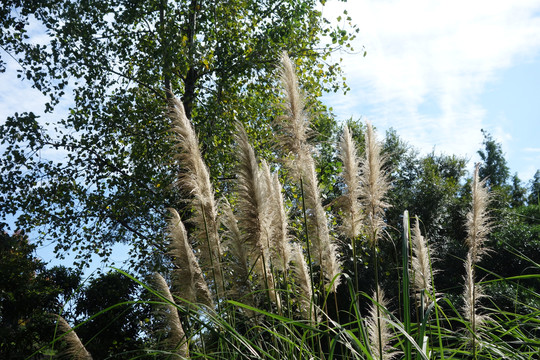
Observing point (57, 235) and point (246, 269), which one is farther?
point (57, 235)

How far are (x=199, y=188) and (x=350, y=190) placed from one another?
0.88 m

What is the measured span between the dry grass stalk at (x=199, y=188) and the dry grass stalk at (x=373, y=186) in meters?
0.90

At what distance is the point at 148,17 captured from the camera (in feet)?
32.3

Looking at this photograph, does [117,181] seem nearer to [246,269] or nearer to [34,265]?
[34,265]

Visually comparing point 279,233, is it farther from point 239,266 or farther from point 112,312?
point 112,312

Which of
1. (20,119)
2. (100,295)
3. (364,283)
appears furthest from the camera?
(364,283)

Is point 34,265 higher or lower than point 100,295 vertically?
higher

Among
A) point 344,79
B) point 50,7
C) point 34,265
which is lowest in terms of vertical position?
point 34,265

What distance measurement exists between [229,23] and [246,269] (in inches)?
294

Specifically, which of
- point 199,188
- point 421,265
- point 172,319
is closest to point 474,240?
point 421,265

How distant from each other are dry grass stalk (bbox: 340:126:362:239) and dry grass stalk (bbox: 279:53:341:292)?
0.18 meters

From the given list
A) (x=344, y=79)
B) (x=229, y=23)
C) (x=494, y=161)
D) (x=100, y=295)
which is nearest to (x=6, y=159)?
(x=100, y=295)

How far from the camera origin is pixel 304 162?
114 inches

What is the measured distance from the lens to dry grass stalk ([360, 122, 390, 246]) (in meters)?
2.73
